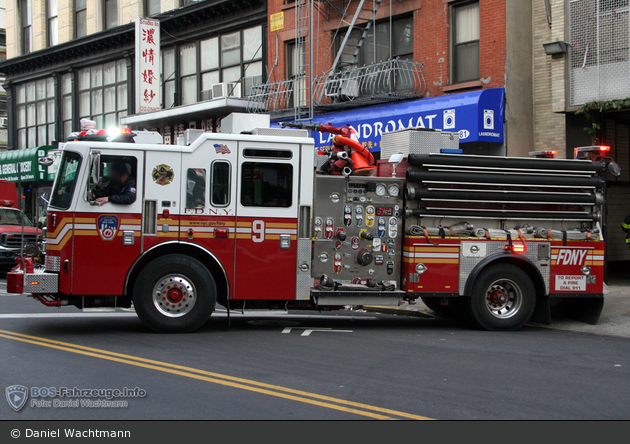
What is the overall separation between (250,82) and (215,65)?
2089mm

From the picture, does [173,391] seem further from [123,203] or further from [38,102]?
[38,102]

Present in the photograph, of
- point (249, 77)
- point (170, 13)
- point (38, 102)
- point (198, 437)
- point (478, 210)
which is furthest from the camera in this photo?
point (38, 102)

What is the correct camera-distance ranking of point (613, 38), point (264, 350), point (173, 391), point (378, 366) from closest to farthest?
1. point (173, 391)
2. point (378, 366)
3. point (264, 350)
4. point (613, 38)

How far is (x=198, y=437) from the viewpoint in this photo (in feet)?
16.1

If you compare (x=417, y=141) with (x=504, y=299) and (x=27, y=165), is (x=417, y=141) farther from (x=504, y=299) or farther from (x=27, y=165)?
(x=27, y=165)

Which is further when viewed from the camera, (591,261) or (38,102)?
(38,102)

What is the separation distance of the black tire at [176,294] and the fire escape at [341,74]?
9.37 m

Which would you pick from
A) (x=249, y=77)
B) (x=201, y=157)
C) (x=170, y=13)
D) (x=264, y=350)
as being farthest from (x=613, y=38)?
(x=170, y=13)

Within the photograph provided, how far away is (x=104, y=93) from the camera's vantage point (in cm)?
2806

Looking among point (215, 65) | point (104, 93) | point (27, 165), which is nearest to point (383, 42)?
point (215, 65)

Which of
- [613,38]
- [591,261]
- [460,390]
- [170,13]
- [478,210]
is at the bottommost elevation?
[460,390]

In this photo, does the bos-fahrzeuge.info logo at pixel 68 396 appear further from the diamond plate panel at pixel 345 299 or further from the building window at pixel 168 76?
the building window at pixel 168 76

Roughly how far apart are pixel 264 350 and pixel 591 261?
5.28 m

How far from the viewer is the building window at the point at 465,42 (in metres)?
16.6
